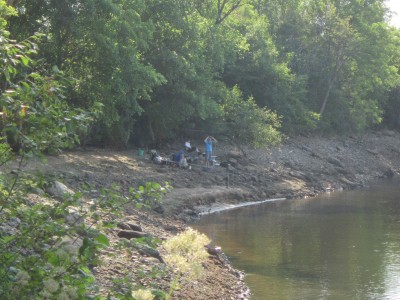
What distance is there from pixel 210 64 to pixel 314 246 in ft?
51.4

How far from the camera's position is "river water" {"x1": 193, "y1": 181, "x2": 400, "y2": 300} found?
626 inches

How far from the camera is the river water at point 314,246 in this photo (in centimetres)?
1590

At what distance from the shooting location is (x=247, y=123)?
117 feet

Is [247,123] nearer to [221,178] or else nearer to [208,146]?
[208,146]

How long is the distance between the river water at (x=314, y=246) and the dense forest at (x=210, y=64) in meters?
5.78

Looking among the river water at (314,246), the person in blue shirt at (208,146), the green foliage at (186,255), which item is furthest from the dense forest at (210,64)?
the river water at (314,246)

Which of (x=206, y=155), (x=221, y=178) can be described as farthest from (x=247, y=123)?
(x=221, y=178)

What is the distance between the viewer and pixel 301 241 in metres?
21.5

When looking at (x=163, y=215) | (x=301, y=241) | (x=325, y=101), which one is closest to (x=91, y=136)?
(x=163, y=215)

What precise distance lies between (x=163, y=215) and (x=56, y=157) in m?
5.58

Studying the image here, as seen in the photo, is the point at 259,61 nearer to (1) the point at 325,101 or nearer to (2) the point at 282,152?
(2) the point at 282,152

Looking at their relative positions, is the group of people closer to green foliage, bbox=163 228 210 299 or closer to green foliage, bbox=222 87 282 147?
green foliage, bbox=222 87 282 147

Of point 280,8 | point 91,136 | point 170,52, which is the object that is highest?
point 280,8

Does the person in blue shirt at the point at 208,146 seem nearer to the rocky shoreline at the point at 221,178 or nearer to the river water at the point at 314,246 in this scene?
the rocky shoreline at the point at 221,178
